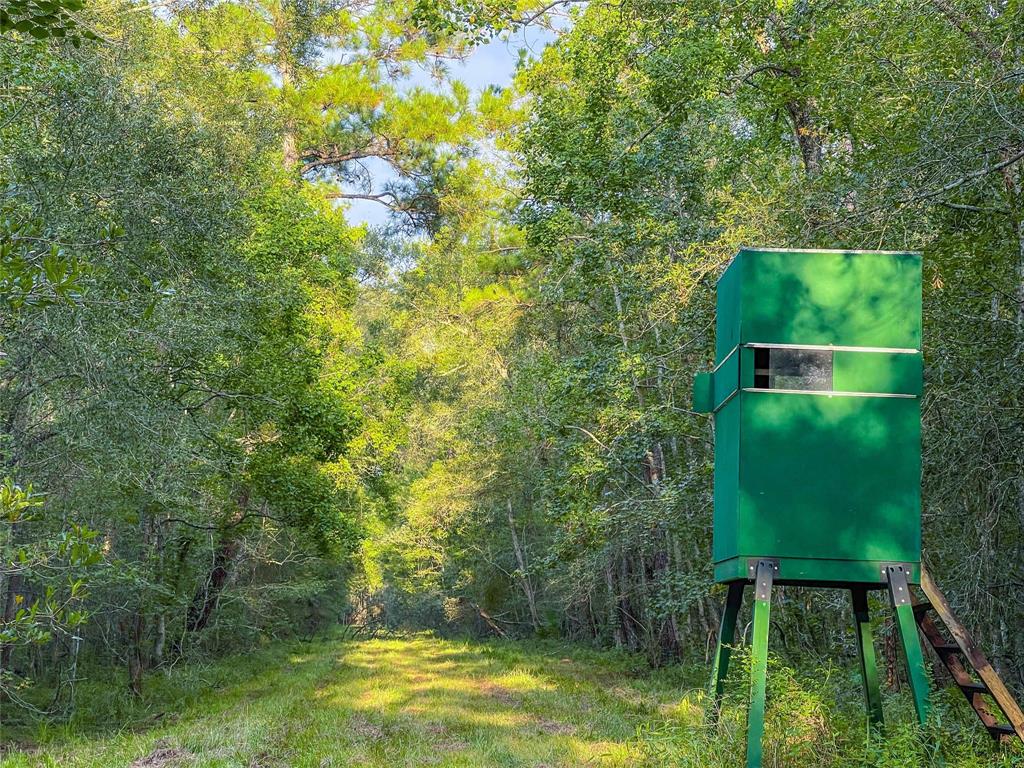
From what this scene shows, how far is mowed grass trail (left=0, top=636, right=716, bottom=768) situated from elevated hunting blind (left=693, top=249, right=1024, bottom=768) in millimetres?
2457

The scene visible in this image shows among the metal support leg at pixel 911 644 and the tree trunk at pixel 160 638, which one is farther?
the tree trunk at pixel 160 638

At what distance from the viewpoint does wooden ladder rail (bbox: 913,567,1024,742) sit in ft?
19.1

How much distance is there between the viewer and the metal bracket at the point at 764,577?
5.89m

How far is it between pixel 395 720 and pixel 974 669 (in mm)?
8555

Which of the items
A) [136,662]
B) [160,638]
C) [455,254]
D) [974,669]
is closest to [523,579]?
[455,254]

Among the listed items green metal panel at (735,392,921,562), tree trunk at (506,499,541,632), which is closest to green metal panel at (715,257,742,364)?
green metal panel at (735,392,921,562)

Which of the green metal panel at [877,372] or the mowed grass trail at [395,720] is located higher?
the green metal panel at [877,372]

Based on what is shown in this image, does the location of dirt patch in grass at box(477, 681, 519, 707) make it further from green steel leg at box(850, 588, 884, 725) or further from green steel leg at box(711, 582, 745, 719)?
green steel leg at box(850, 588, 884, 725)

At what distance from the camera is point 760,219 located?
11.7 m

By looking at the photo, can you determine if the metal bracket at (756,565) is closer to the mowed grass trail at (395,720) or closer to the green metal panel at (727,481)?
the green metal panel at (727,481)

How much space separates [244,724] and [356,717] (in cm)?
153

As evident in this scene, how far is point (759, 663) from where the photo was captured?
5.90m

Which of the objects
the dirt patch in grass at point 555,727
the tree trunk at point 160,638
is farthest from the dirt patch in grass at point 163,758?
the tree trunk at point 160,638

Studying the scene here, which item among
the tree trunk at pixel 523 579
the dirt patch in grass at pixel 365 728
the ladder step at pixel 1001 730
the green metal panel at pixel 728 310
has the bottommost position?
the tree trunk at pixel 523 579
